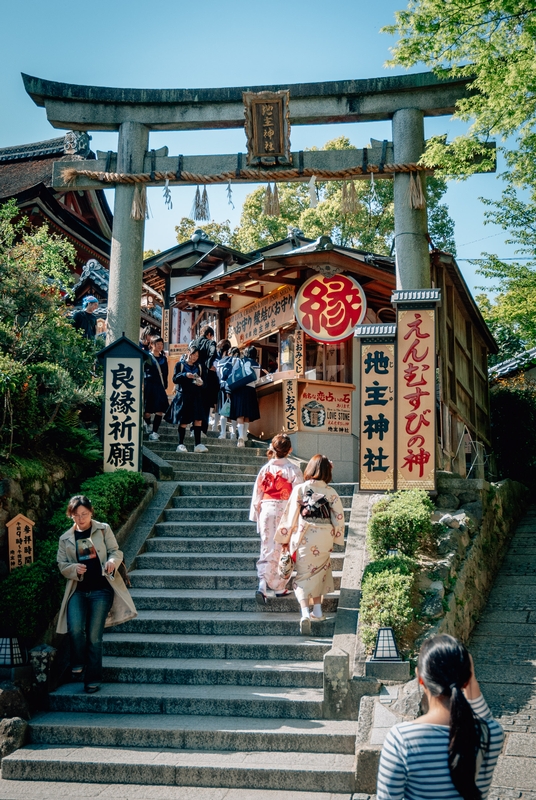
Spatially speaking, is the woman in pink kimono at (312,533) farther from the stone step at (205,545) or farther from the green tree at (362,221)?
the green tree at (362,221)

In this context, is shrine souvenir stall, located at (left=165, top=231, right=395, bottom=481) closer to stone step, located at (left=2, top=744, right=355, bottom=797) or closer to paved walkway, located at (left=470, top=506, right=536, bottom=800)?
paved walkway, located at (left=470, top=506, right=536, bottom=800)

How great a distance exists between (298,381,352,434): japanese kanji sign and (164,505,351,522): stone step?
5.38m

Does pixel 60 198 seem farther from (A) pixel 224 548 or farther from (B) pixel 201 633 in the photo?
(B) pixel 201 633

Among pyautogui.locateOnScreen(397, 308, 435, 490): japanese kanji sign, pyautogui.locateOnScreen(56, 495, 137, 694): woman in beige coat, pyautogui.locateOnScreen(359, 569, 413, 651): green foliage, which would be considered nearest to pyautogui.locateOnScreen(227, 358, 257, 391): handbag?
pyautogui.locateOnScreen(397, 308, 435, 490): japanese kanji sign

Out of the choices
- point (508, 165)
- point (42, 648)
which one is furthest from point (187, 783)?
point (508, 165)

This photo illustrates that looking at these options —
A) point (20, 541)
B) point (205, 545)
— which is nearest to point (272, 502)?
point (205, 545)

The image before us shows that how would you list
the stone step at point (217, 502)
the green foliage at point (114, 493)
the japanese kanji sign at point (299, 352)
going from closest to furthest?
the green foliage at point (114, 493)
the stone step at point (217, 502)
the japanese kanji sign at point (299, 352)

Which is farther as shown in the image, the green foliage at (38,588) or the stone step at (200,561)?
the stone step at (200,561)

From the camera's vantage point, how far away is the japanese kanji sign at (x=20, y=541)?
8.62 meters

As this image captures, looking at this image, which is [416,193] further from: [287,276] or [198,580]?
[198,580]

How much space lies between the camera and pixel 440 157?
12.4 meters

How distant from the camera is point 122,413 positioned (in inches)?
468

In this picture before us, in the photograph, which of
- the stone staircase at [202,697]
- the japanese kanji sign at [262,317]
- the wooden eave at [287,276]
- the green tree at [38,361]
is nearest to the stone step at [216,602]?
the stone staircase at [202,697]

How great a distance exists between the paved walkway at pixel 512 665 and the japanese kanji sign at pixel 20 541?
5.03 metres
